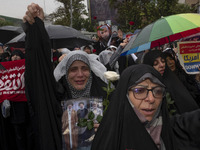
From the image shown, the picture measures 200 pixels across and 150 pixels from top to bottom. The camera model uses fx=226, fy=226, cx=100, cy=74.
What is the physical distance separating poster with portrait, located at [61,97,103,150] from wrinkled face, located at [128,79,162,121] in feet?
2.18

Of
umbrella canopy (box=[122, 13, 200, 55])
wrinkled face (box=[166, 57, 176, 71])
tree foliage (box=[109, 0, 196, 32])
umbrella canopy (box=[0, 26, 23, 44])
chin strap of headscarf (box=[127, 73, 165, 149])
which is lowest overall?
chin strap of headscarf (box=[127, 73, 165, 149])

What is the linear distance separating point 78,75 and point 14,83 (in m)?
1.83

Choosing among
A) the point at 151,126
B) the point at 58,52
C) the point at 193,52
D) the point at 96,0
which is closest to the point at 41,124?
the point at 151,126

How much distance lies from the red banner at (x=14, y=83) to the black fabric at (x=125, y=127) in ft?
7.89

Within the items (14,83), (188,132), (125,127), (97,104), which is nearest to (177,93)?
(97,104)

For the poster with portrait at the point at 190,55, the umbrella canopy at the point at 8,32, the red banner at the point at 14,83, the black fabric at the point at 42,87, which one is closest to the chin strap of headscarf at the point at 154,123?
the black fabric at the point at 42,87

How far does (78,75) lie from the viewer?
2.45m

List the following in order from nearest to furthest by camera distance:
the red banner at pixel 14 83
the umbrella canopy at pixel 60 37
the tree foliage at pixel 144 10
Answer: the red banner at pixel 14 83 < the umbrella canopy at pixel 60 37 < the tree foliage at pixel 144 10

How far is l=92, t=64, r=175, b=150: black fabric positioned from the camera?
5.32ft

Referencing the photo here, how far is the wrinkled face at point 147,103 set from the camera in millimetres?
1682

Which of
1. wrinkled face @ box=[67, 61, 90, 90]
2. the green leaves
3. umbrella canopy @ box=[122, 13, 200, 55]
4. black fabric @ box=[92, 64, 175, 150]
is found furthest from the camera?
umbrella canopy @ box=[122, 13, 200, 55]

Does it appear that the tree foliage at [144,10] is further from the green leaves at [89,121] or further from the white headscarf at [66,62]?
the green leaves at [89,121]

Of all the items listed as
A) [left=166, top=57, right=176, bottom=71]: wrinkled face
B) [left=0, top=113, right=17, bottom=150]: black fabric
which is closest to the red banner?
[left=0, top=113, right=17, bottom=150]: black fabric

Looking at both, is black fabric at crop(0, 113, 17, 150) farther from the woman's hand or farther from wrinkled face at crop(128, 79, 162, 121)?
wrinkled face at crop(128, 79, 162, 121)
